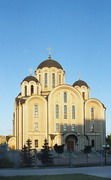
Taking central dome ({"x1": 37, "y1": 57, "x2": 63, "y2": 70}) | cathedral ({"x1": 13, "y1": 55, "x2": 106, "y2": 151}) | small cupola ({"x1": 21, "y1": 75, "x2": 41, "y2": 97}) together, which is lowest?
cathedral ({"x1": 13, "y1": 55, "x2": 106, "y2": 151})

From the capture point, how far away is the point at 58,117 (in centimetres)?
5700

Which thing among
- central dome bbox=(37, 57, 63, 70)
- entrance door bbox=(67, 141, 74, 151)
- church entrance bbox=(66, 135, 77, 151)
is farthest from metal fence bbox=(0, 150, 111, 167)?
central dome bbox=(37, 57, 63, 70)

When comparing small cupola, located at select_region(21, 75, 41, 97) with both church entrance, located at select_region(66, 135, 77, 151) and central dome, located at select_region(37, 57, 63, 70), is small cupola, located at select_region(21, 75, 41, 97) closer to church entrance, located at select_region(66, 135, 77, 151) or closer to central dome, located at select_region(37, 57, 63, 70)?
central dome, located at select_region(37, 57, 63, 70)

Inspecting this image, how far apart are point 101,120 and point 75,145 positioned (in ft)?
22.2

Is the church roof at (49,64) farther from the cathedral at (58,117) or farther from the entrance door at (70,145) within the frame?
the entrance door at (70,145)

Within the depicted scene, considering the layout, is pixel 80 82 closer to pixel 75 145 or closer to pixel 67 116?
A: pixel 67 116

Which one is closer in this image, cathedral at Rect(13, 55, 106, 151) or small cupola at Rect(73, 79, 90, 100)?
cathedral at Rect(13, 55, 106, 151)

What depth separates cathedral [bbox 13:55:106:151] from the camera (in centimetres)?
5578

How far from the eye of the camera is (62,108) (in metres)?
57.3

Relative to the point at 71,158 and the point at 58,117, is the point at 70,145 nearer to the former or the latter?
the point at 58,117

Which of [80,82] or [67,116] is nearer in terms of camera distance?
[67,116]

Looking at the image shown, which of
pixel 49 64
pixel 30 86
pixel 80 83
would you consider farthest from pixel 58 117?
pixel 49 64

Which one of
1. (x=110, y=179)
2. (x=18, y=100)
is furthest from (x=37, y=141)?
(x=110, y=179)

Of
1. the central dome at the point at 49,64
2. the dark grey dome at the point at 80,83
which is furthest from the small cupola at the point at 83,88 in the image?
the central dome at the point at 49,64
